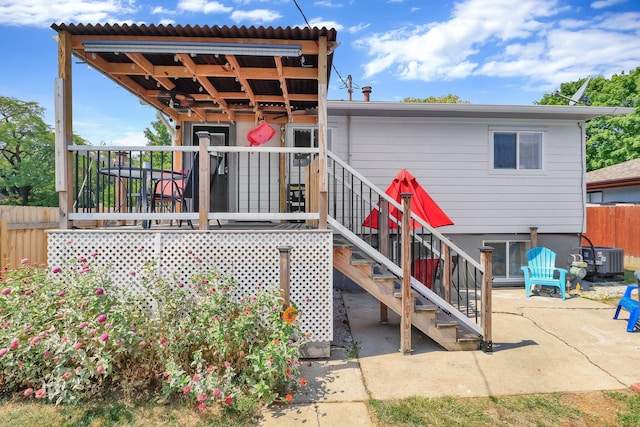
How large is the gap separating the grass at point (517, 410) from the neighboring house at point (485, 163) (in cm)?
431

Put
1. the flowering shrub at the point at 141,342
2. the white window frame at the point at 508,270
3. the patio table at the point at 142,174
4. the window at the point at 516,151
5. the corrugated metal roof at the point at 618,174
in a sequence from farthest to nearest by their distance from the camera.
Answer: the corrugated metal roof at the point at 618,174, the white window frame at the point at 508,270, the window at the point at 516,151, the patio table at the point at 142,174, the flowering shrub at the point at 141,342

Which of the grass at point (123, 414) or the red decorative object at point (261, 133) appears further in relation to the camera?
the red decorative object at point (261, 133)

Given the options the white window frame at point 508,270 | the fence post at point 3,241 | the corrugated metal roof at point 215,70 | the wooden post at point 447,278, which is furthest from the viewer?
the white window frame at point 508,270

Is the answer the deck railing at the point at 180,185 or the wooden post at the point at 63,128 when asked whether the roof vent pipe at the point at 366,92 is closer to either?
the deck railing at the point at 180,185

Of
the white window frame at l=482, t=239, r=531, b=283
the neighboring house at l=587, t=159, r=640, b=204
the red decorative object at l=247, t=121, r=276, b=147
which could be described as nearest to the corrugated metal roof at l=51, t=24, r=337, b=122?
the red decorative object at l=247, t=121, r=276, b=147

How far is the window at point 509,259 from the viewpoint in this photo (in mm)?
7359

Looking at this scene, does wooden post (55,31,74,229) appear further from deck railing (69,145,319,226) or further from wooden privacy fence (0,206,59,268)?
wooden privacy fence (0,206,59,268)

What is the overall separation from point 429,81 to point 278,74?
66.3 ft

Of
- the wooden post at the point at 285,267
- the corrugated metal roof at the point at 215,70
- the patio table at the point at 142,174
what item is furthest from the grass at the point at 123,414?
the corrugated metal roof at the point at 215,70

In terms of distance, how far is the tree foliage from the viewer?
19875 millimetres

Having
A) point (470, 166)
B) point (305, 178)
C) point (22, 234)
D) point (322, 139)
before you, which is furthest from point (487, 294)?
point (22, 234)

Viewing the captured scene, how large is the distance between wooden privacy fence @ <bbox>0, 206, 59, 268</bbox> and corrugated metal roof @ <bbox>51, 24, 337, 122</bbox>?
98.1 inches

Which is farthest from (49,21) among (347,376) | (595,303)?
(595,303)

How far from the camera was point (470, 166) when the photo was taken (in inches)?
279
